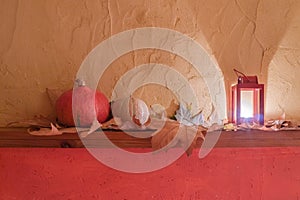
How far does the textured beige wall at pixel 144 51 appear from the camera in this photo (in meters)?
1.09

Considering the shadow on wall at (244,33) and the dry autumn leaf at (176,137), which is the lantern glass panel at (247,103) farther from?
the dry autumn leaf at (176,137)

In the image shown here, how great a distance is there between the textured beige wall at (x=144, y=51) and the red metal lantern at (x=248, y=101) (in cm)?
8

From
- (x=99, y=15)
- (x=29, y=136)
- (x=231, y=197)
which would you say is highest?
(x=99, y=15)

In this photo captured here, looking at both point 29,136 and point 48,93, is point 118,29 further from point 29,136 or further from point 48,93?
point 29,136

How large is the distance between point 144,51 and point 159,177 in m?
0.43

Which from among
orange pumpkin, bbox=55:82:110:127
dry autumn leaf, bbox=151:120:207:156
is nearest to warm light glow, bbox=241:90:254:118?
dry autumn leaf, bbox=151:120:207:156

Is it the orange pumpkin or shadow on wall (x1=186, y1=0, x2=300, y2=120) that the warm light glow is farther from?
the orange pumpkin

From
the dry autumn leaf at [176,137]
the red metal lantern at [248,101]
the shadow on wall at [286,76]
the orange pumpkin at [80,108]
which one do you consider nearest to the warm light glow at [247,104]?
the red metal lantern at [248,101]

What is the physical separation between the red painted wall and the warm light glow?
0.15m

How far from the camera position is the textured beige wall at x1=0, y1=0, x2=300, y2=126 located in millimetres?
1094

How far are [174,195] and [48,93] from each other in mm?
A: 537

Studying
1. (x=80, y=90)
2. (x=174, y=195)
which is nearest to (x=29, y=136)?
(x=80, y=90)

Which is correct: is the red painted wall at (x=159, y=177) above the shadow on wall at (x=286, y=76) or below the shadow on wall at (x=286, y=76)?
below

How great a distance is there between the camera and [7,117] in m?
1.08
